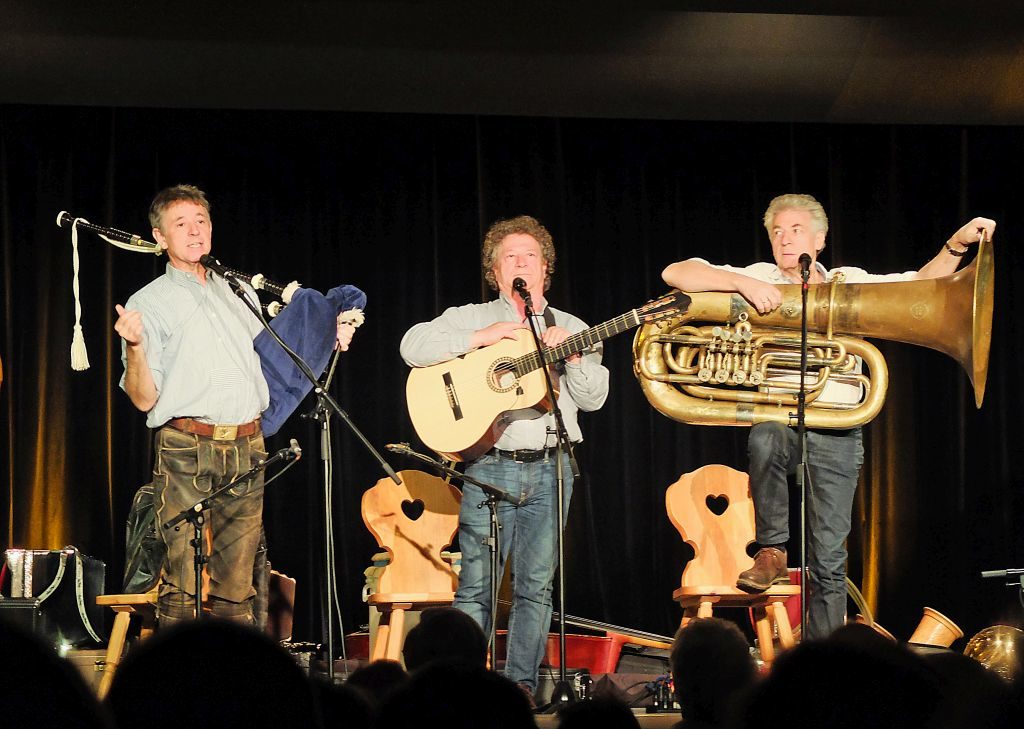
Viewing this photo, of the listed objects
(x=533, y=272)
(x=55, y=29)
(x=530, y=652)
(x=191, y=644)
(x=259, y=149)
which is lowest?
(x=530, y=652)

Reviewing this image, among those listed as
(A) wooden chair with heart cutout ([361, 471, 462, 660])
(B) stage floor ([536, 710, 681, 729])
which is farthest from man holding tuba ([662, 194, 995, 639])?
(A) wooden chair with heart cutout ([361, 471, 462, 660])

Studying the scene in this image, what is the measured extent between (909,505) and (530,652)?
358 centimetres

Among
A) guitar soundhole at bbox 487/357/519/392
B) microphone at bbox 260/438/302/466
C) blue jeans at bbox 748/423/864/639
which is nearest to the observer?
microphone at bbox 260/438/302/466

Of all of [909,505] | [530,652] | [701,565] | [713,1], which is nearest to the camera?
[530,652]

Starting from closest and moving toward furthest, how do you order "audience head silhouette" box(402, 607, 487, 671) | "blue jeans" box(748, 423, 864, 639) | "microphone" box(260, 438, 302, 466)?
1. "audience head silhouette" box(402, 607, 487, 671)
2. "microphone" box(260, 438, 302, 466)
3. "blue jeans" box(748, 423, 864, 639)

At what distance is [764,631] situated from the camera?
18.6 ft

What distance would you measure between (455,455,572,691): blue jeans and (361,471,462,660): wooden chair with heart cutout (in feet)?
2.72

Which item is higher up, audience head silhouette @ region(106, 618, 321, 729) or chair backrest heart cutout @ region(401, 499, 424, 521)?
audience head silhouette @ region(106, 618, 321, 729)

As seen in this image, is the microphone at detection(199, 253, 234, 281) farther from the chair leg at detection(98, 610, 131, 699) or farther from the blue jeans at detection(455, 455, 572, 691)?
the chair leg at detection(98, 610, 131, 699)

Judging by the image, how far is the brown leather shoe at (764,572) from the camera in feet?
17.5

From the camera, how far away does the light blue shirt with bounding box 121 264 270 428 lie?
16.4 ft

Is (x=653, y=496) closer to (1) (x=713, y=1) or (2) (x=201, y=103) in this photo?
(1) (x=713, y=1)

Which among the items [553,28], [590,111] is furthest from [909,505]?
[553,28]

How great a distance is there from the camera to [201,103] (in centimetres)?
706
